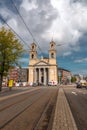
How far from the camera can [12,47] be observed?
50812 mm

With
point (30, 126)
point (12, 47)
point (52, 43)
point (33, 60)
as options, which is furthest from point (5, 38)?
point (33, 60)

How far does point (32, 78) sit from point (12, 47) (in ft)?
437

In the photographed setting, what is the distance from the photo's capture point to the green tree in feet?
163

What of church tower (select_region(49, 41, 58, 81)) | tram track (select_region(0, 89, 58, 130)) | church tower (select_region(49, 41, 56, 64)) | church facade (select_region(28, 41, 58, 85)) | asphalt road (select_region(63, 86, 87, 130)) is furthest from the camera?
church facade (select_region(28, 41, 58, 85))

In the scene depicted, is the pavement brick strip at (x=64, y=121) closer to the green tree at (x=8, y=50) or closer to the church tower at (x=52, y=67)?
the green tree at (x=8, y=50)

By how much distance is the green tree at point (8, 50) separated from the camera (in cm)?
4972

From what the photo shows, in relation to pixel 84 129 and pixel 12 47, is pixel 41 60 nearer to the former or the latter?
pixel 12 47

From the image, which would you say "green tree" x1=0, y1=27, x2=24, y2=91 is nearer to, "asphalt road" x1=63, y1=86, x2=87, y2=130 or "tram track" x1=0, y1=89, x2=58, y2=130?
"asphalt road" x1=63, y1=86, x2=87, y2=130

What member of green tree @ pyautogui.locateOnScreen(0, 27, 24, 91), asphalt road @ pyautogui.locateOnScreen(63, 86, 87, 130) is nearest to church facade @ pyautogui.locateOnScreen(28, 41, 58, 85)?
green tree @ pyautogui.locateOnScreen(0, 27, 24, 91)

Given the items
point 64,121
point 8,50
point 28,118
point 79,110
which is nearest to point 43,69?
point 8,50

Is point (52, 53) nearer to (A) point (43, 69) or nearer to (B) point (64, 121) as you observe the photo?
(A) point (43, 69)

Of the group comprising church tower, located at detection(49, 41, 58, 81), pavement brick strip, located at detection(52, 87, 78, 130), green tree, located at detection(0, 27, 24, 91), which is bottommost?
pavement brick strip, located at detection(52, 87, 78, 130)

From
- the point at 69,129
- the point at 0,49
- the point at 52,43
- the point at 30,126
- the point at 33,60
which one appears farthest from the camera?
the point at 33,60

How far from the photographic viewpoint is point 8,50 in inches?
1969
